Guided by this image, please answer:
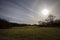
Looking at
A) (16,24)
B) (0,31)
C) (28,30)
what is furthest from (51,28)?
(0,31)

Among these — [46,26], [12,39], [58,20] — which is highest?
[58,20]

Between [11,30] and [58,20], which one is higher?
[58,20]

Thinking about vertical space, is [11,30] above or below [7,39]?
above

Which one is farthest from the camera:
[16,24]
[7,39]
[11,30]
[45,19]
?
[45,19]

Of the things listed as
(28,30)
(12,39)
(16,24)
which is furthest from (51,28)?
(12,39)

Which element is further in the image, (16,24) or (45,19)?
(45,19)

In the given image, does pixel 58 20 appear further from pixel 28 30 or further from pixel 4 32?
pixel 4 32

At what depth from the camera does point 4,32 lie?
18.1 ft

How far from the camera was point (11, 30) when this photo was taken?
5629 millimetres

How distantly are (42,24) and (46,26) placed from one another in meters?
0.33

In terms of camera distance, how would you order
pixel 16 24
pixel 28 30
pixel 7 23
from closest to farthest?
pixel 7 23, pixel 16 24, pixel 28 30

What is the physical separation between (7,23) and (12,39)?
1000mm

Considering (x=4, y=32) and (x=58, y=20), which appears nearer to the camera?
(x=4, y=32)

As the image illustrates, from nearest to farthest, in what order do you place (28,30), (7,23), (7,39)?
1. (7,39)
2. (7,23)
3. (28,30)
